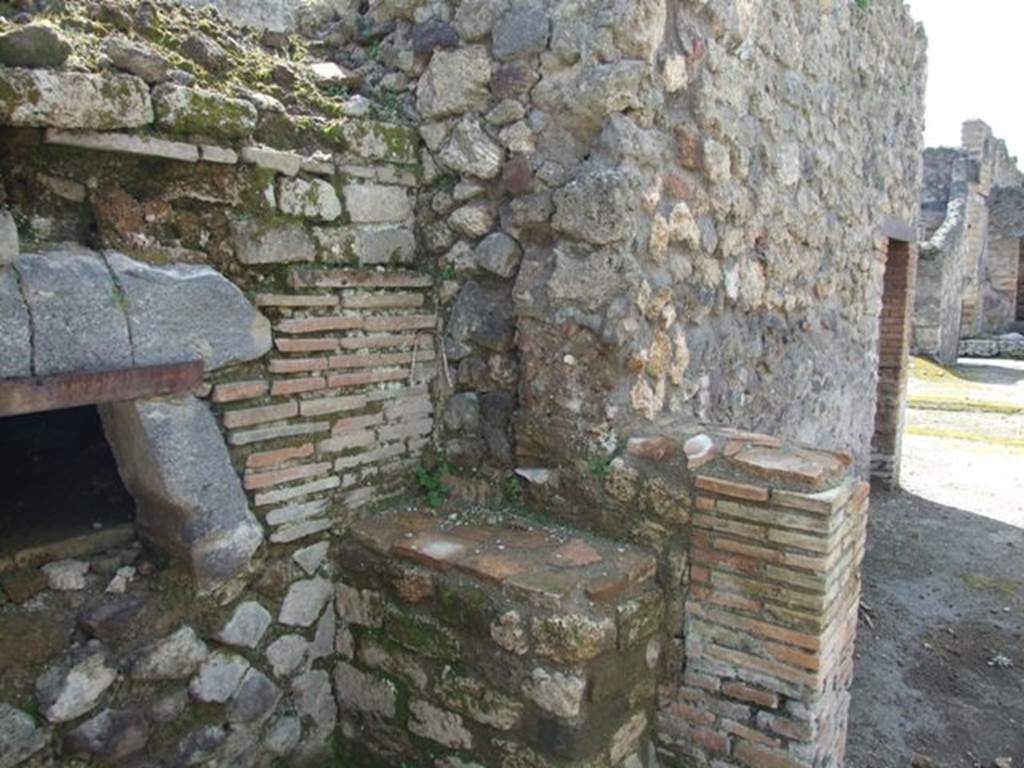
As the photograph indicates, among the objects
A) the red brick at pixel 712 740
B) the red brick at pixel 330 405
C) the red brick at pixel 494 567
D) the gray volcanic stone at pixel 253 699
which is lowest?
the red brick at pixel 712 740

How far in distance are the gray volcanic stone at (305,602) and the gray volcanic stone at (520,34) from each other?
1.93 metres

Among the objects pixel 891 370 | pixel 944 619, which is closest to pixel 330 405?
pixel 944 619

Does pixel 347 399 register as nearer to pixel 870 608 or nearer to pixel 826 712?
pixel 826 712

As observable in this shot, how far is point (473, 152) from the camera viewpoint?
2.71 metres

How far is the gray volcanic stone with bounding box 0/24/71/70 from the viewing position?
1.82 m

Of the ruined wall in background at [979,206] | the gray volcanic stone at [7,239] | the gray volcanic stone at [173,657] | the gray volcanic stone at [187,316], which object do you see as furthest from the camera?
the ruined wall in background at [979,206]

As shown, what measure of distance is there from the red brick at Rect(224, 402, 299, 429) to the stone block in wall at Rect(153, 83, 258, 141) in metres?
0.82

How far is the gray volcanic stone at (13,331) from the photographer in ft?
5.85

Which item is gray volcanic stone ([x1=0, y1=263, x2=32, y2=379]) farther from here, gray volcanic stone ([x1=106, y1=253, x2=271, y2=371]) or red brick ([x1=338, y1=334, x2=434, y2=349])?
red brick ([x1=338, y1=334, x2=434, y2=349])

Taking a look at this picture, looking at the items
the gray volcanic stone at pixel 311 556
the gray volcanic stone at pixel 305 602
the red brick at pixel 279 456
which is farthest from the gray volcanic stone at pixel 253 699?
the red brick at pixel 279 456

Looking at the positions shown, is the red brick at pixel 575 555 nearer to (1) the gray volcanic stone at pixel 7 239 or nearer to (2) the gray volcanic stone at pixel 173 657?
(2) the gray volcanic stone at pixel 173 657

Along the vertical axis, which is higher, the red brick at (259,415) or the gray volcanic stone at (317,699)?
the red brick at (259,415)

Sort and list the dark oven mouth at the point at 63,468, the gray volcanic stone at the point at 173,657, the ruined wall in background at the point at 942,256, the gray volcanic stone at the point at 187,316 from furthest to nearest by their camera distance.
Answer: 1. the ruined wall in background at the point at 942,256
2. the gray volcanic stone at the point at 173,657
3. the gray volcanic stone at the point at 187,316
4. the dark oven mouth at the point at 63,468

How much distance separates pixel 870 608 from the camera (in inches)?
174
